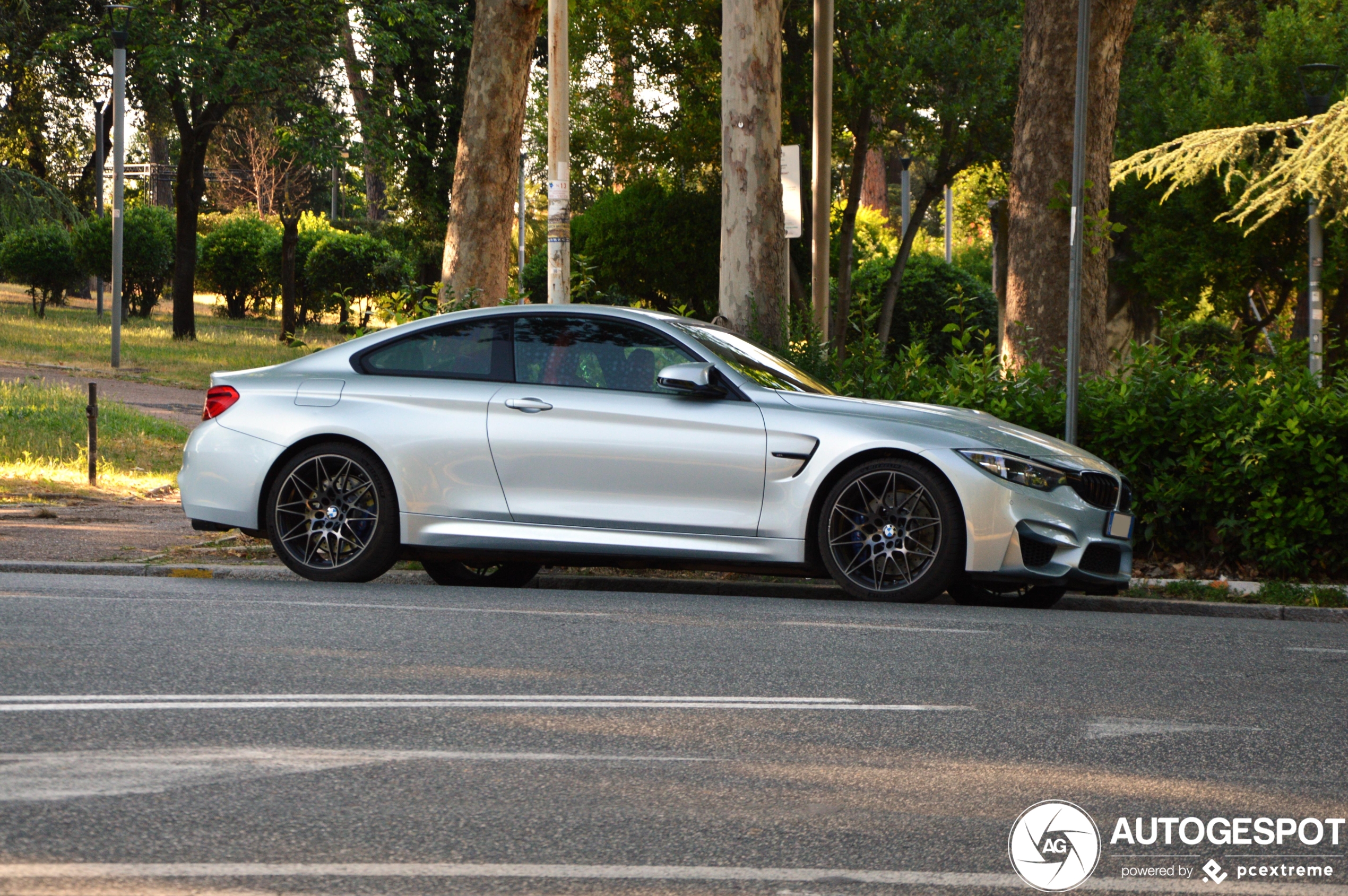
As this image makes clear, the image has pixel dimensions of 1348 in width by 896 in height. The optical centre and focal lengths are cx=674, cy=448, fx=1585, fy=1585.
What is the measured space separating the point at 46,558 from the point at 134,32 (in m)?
25.9

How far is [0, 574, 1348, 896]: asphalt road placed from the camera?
159 inches

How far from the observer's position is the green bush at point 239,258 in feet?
166

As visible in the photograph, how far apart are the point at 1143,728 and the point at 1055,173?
837 cm

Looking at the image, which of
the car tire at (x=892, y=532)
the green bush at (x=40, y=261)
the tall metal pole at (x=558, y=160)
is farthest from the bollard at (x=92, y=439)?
the green bush at (x=40, y=261)

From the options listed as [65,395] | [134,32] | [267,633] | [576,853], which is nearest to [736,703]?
[576,853]

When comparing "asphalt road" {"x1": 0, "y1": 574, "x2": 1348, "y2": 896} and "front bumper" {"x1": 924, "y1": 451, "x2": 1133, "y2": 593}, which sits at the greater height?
"front bumper" {"x1": 924, "y1": 451, "x2": 1133, "y2": 593}

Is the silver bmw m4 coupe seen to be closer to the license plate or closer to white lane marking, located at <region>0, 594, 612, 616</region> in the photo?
the license plate

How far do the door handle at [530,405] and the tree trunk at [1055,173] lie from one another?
18.6 ft

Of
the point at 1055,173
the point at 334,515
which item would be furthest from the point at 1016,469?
the point at 1055,173

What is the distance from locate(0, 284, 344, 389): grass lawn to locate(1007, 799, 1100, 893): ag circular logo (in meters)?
19.1

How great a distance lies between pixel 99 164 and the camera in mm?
39062

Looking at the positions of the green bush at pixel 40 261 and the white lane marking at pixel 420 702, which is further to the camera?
the green bush at pixel 40 261

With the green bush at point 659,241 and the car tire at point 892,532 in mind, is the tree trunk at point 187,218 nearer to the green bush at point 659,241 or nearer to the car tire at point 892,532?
the green bush at point 659,241

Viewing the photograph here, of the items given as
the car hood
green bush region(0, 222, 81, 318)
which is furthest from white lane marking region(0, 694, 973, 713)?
green bush region(0, 222, 81, 318)
